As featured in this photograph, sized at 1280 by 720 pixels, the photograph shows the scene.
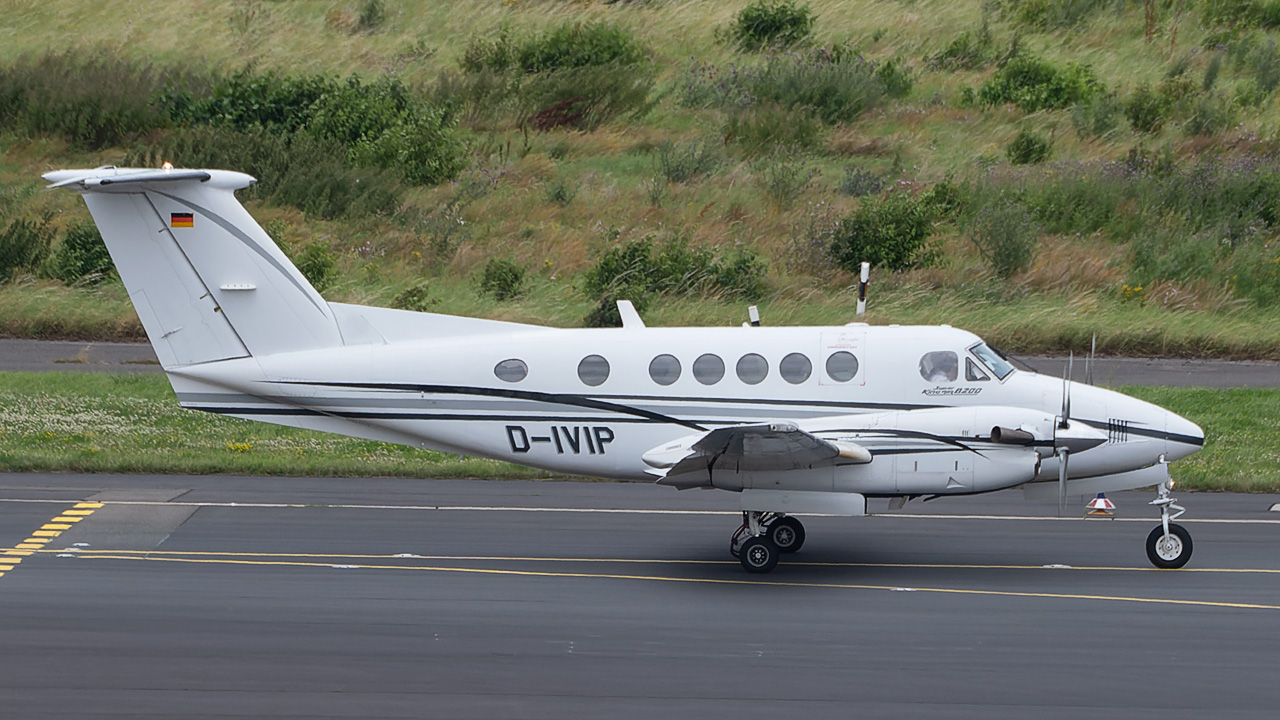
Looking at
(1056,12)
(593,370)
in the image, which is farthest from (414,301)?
(1056,12)

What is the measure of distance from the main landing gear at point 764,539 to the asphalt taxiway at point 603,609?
0.63ft

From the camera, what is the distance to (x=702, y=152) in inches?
1387

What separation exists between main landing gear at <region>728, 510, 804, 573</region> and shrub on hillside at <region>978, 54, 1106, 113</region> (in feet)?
90.7

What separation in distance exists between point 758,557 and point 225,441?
392 inches

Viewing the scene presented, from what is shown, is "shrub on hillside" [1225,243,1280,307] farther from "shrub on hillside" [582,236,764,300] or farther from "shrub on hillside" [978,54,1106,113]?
"shrub on hillside" [978,54,1106,113]

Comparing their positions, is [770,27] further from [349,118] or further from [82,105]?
[82,105]

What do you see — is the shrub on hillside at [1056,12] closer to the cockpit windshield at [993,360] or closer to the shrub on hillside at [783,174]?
the shrub on hillside at [783,174]

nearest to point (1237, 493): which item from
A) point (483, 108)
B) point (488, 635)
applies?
point (488, 635)

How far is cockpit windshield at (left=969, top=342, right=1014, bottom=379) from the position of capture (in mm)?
12834

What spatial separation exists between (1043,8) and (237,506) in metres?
37.0

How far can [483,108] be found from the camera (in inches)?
1533

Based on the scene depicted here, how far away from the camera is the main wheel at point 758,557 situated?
1275cm

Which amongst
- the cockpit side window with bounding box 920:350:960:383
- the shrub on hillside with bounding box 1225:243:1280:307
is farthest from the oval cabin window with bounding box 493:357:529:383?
the shrub on hillside with bounding box 1225:243:1280:307

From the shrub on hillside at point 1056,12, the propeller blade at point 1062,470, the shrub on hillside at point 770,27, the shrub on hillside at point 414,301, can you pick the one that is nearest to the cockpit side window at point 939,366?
the propeller blade at point 1062,470
